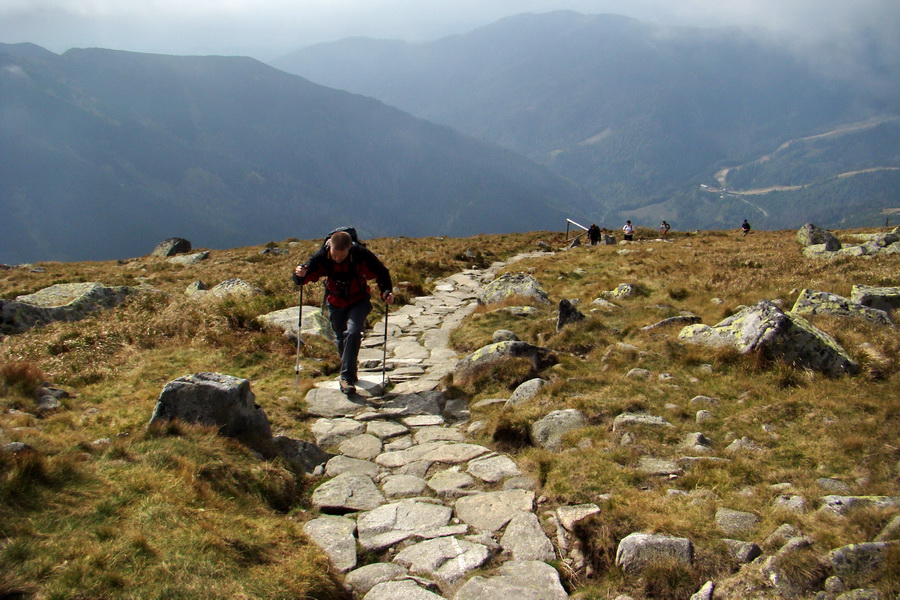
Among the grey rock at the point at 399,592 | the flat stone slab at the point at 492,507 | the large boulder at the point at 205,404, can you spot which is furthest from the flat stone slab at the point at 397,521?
the large boulder at the point at 205,404

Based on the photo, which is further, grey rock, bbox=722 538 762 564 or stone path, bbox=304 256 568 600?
stone path, bbox=304 256 568 600

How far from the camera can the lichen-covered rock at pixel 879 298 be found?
36.0 feet

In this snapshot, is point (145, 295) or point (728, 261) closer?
point (145, 295)

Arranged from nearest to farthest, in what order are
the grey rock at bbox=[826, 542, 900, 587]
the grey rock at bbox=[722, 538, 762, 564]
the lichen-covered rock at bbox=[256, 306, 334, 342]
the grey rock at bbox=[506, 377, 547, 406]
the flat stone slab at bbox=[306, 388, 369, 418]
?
the grey rock at bbox=[826, 542, 900, 587], the grey rock at bbox=[722, 538, 762, 564], the grey rock at bbox=[506, 377, 547, 406], the flat stone slab at bbox=[306, 388, 369, 418], the lichen-covered rock at bbox=[256, 306, 334, 342]

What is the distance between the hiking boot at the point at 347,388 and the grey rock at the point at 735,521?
6.10 meters

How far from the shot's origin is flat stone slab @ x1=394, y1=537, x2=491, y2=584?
14.8 ft

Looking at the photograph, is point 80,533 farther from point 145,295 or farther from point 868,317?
point 145,295

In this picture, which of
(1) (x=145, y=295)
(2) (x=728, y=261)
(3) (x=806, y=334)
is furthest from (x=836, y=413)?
(1) (x=145, y=295)

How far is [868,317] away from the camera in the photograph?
986 centimetres

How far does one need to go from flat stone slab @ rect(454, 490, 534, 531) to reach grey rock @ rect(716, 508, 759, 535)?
1.70 meters

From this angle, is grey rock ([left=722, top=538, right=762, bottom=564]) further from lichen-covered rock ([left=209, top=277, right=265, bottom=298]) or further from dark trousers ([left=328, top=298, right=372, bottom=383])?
lichen-covered rock ([left=209, top=277, right=265, bottom=298])

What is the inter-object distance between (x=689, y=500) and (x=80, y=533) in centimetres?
487

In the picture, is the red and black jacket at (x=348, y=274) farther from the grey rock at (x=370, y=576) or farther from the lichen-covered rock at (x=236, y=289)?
the lichen-covered rock at (x=236, y=289)

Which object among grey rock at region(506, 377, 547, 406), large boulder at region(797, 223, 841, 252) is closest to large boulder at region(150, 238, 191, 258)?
grey rock at region(506, 377, 547, 406)
